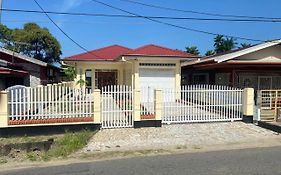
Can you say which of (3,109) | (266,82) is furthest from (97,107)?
(266,82)

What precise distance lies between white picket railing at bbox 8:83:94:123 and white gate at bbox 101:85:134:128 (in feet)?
1.89

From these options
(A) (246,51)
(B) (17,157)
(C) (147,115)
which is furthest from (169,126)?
(A) (246,51)

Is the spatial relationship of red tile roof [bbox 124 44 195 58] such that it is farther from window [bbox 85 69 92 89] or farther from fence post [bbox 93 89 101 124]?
fence post [bbox 93 89 101 124]

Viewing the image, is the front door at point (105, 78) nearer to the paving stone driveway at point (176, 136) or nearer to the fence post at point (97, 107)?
the fence post at point (97, 107)

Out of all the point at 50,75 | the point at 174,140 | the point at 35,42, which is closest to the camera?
Answer: the point at 174,140

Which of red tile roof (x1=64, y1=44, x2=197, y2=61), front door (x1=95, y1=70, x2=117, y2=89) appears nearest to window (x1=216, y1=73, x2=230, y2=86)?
red tile roof (x1=64, y1=44, x2=197, y2=61)

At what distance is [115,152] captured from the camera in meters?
9.95

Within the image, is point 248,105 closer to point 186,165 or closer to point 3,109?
point 186,165

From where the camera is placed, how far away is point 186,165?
8.07 m

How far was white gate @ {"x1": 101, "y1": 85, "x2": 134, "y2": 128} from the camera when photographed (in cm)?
1289

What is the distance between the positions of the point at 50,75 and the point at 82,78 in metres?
8.72

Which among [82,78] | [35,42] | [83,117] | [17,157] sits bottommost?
[17,157]

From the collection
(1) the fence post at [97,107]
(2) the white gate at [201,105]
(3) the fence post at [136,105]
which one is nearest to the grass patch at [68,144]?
(1) the fence post at [97,107]

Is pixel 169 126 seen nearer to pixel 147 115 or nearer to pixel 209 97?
pixel 147 115
